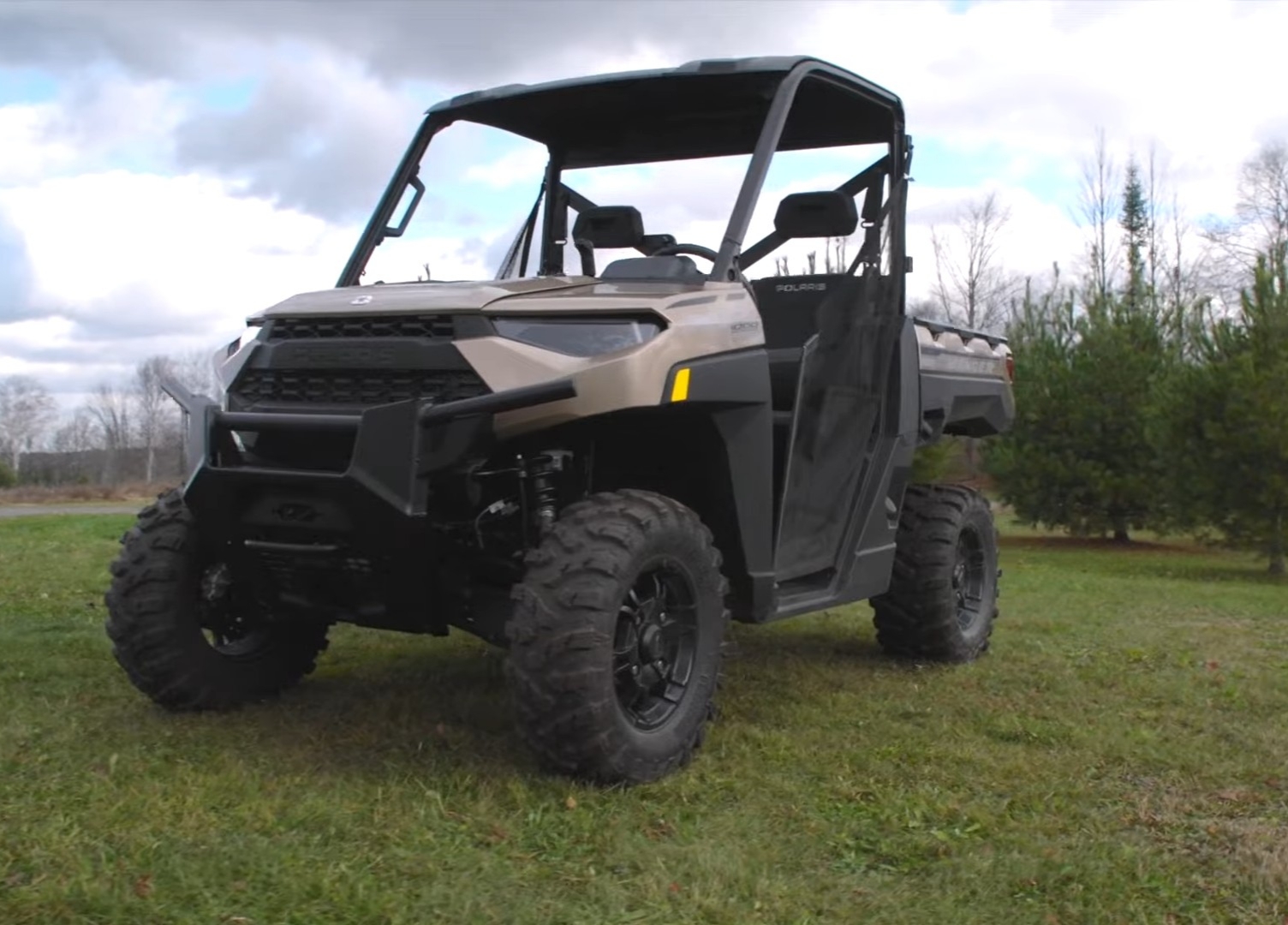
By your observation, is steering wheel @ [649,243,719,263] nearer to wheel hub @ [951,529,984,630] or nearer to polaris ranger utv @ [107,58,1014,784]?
polaris ranger utv @ [107,58,1014,784]

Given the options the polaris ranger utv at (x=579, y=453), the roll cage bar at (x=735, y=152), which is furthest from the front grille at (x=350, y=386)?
the roll cage bar at (x=735, y=152)

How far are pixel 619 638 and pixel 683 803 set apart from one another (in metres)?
0.56

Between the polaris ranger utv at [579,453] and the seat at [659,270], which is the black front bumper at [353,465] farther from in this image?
the seat at [659,270]

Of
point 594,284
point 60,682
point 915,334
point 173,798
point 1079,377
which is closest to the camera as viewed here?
point 173,798

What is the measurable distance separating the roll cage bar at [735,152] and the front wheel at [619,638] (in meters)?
1.09

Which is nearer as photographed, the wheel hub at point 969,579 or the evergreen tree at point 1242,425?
the wheel hub at point 969,579

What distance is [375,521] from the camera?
3.98 m

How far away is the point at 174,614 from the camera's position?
15.7 feet

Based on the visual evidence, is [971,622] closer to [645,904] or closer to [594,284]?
[594,284]

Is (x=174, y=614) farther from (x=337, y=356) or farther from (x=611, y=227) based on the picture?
(x=611, y=227)

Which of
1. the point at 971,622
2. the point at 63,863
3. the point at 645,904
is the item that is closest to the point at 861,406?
the point at 971,622

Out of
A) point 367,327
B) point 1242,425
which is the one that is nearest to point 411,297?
point 367,327

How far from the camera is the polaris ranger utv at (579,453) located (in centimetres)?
399

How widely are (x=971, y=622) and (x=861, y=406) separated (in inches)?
76.2
